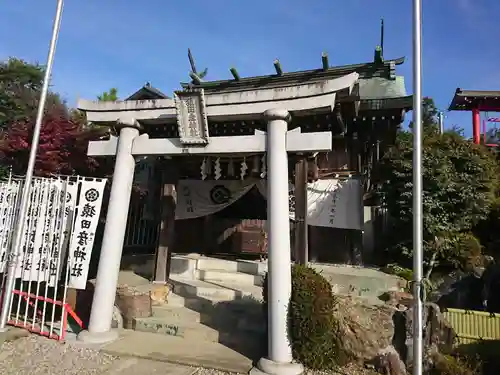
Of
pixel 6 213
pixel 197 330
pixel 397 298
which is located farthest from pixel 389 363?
pixel 6 213

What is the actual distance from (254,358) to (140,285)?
13.9 ft

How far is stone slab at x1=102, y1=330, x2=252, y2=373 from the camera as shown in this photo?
5618mm

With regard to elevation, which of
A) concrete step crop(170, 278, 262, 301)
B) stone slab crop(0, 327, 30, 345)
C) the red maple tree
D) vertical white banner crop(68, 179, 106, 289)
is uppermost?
the red maple tree

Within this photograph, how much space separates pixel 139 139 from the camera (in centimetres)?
705

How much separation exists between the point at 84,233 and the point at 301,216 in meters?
4.49

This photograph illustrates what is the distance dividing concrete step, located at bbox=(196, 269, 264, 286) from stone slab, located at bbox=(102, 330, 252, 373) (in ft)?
9.52

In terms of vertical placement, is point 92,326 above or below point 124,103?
below

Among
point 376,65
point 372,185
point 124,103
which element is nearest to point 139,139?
point 124,103

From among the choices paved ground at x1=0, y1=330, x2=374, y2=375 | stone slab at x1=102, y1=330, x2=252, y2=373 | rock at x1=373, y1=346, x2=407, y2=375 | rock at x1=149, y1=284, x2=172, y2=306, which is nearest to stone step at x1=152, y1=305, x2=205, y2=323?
rock at x1=149, y1=284, x2=172, y2=306

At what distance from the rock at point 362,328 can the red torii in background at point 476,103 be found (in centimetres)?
1965

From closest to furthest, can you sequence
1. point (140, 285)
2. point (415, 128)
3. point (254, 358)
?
point (415, 128) → point (254, 358) → point (140, 285)

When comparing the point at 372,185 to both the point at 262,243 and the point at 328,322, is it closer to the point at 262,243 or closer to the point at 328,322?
the point at 262,243

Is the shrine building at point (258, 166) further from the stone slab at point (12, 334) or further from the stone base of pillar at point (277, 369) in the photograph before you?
the stone slab at point (12, 334)

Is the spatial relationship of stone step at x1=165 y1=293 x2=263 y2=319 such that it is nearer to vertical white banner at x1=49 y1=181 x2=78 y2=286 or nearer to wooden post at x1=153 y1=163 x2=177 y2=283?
wooden post at x1=153 y1=163 x2=177 y2=283
